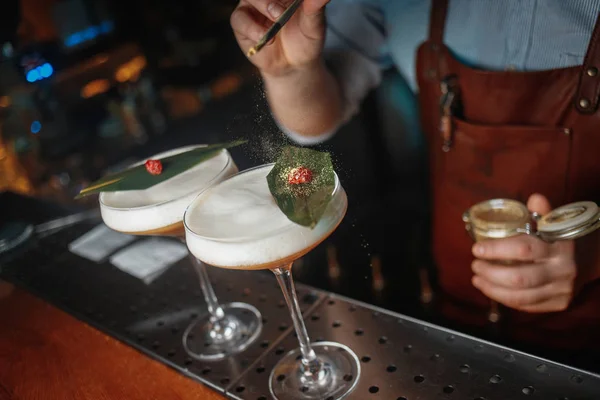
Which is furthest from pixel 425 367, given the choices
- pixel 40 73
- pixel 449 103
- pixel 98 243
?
pixel 40 73

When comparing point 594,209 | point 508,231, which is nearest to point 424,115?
point 508,231

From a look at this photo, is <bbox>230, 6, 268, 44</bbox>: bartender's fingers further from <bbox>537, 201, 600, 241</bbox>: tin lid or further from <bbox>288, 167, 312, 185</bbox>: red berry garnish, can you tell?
<bbox>537, 201, 600, 241</bbox>: tin lid

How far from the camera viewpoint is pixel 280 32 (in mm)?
1228

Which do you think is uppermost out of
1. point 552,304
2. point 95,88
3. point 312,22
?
point 312,22

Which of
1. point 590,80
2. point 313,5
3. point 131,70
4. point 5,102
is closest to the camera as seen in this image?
point 313,5

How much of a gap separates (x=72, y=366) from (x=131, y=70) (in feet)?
10.4

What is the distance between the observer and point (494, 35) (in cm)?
187

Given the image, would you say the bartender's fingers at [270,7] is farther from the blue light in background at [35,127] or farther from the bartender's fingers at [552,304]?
the blue light in background at [35,127]

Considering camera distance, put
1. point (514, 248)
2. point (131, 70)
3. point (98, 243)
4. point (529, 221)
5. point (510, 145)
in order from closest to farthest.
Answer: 1. point (514, 248)
2. point (529, 221)
3. point (510, 145)
4. point (98, 243)
5. point (131, 70)

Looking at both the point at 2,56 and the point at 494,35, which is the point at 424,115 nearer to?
the point at 494,35

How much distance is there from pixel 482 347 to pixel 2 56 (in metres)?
2.36

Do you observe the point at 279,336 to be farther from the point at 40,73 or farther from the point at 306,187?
the point at 40,73

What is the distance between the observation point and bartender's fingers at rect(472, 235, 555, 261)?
1.35 metres

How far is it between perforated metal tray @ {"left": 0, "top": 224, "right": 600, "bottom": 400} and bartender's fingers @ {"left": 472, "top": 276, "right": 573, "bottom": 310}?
0.29 m
